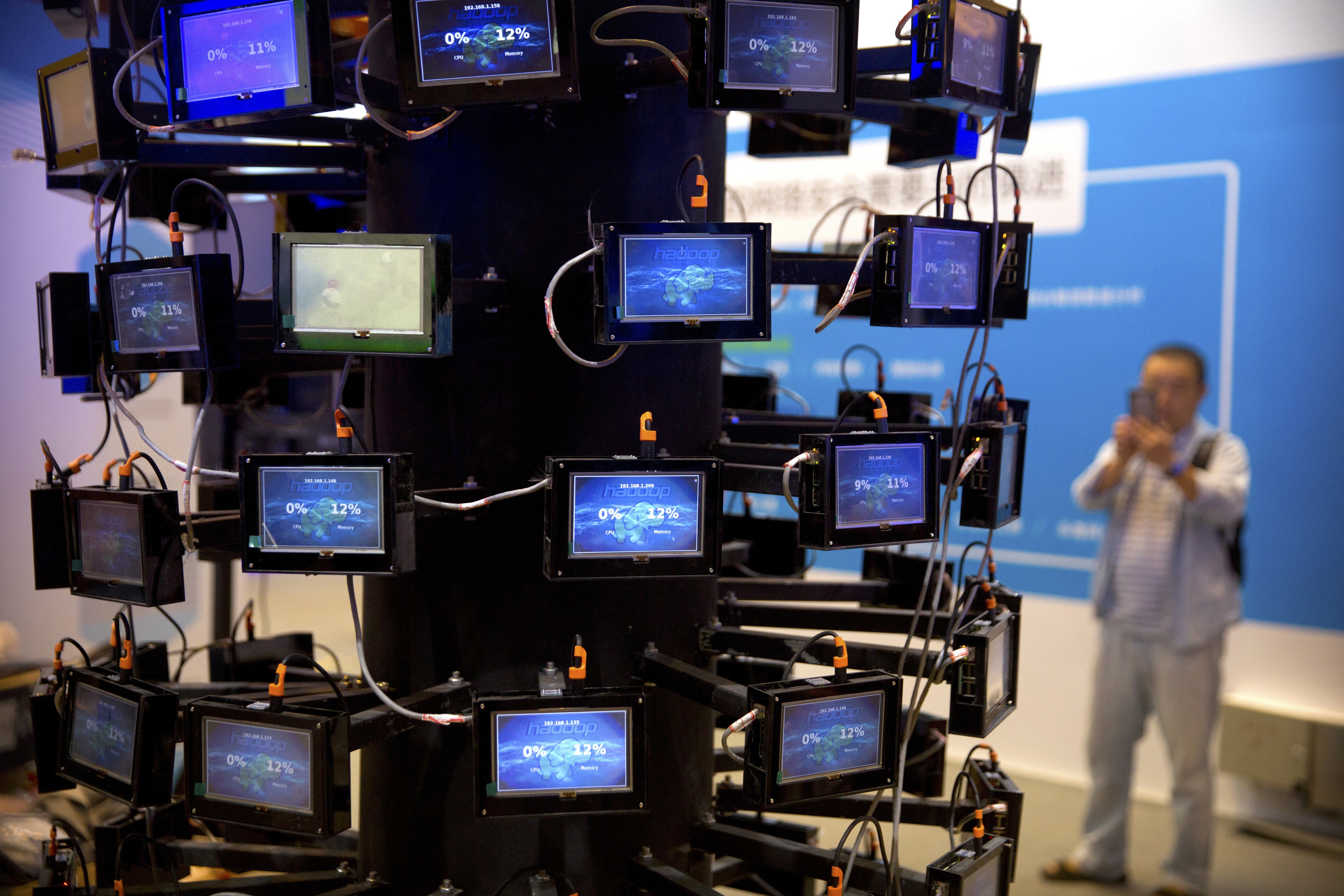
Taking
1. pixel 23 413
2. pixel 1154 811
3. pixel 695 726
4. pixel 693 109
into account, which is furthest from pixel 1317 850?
pixel 23 413

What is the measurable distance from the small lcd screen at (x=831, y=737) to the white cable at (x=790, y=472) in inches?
12.5

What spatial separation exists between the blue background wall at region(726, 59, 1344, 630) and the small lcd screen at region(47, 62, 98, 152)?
3.27 m

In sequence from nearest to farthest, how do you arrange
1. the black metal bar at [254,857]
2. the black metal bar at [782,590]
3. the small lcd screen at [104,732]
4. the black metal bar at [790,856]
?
1. the small lcd screen at [104,732]
2. the black metal bar at [790,856]
3. the black metal bar at [254,857]
4. the black metal bar at [782,590]

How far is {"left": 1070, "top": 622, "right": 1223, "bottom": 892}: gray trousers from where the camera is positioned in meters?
3.36

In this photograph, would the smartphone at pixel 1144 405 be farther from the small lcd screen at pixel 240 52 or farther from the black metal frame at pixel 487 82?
the small lcd screen at pixel 240 52

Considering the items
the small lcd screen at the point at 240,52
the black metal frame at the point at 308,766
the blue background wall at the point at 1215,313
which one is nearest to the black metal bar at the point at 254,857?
the black metal frame at the point at 308,766

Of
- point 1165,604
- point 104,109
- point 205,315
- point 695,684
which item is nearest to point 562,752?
point 695,684

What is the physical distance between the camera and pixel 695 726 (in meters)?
2.12

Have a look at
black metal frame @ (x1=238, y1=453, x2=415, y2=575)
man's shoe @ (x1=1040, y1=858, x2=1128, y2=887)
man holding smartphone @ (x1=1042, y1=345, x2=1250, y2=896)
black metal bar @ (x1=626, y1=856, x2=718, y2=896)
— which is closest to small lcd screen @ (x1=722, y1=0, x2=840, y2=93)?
black metal frame @ (x1=238, y1=453, x2=415, y2=575)

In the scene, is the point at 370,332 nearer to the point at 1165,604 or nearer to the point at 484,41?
the point at 484,41

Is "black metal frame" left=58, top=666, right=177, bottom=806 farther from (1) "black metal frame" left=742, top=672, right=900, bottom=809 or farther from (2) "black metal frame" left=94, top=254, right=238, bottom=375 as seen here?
(1) "black metal frame" left=742, top=672, right=900, bottom=809

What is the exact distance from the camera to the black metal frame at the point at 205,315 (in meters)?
1.77

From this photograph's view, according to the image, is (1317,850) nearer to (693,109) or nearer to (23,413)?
(693,109)

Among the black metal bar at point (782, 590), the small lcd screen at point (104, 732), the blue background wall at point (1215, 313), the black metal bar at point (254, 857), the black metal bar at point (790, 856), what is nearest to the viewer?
the small lcd screen at point (104, 732)
